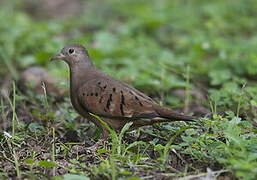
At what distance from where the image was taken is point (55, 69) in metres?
7.01

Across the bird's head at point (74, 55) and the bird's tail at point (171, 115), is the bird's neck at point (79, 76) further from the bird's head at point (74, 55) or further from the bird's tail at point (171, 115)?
the bird's tail at point (171, 115)

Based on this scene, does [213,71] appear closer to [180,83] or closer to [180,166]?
[180,83]

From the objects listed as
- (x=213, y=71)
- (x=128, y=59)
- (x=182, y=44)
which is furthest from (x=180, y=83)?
(x=182, y=44)

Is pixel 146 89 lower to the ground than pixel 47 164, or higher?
higher

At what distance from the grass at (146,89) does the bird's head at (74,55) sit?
228 millimetres

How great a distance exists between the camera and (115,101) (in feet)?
14.9

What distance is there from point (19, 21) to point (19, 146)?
4.62m

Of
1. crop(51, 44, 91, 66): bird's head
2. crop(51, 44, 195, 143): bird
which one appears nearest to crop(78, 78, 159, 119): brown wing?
crop(51, 44, 195, 143): bird

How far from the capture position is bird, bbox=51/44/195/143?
4.44 m

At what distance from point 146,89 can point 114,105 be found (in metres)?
1.81

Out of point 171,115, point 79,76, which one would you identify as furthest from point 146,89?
point 171,115

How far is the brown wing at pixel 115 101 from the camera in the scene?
4.49 metres

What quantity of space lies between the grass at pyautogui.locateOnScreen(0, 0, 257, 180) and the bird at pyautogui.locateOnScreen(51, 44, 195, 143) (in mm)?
155

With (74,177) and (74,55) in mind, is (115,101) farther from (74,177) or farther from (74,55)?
(74,177)
